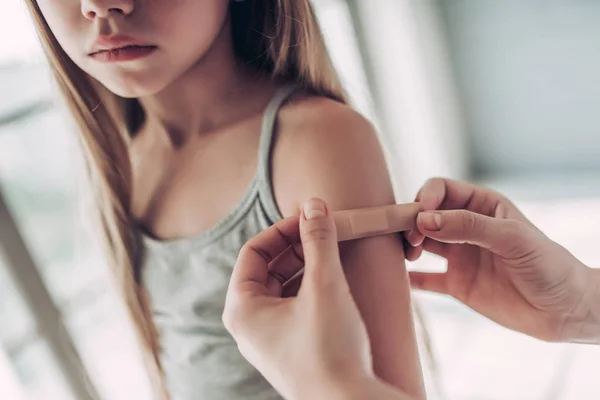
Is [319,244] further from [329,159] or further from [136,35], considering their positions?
[136,35]

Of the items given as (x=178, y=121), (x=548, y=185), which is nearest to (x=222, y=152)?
(x=178, y=121)

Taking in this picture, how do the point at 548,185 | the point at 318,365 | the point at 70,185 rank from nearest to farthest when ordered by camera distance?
1. the point at 318,365
2. the point at 70,185
3. the point at 548,185

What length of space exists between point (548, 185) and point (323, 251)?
0.47 meters

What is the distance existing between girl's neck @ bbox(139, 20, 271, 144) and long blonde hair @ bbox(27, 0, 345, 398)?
0.04 ft

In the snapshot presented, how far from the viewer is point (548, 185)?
0.68 m

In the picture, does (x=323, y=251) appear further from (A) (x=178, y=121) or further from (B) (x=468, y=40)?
(B) (x=468, y=40)

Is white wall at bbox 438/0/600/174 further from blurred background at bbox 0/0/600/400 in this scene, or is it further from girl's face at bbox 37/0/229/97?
girl's face at bbox 37/0/229/97

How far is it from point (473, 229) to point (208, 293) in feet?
0.59

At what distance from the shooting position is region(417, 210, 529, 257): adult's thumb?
34 cm

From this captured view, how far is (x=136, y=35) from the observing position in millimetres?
343

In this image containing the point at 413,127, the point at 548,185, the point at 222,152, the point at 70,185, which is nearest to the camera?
the point at 222,152

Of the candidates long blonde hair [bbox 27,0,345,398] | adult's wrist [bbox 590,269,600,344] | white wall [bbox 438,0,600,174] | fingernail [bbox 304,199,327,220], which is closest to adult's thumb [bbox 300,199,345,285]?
fingernail [bbox 304,199,327,220]

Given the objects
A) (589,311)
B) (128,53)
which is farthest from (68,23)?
(589,311)

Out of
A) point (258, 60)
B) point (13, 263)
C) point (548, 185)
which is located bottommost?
point (548, 185)
